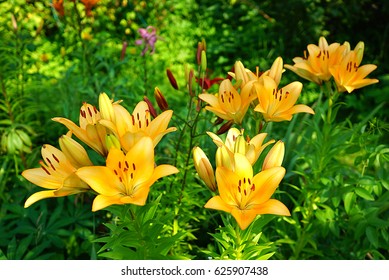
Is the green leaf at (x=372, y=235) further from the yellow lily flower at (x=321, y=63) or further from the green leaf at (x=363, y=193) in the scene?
the yellow lily flower at (x=321, y=63)

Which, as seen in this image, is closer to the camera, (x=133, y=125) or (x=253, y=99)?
(x=133, y=125)

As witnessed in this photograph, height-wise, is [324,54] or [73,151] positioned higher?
[324,54]

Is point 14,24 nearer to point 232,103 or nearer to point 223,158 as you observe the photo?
point 232,103

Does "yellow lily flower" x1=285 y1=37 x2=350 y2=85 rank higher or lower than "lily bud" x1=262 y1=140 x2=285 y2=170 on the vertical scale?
higher

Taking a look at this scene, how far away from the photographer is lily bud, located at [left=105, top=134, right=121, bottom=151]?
0.85 metres

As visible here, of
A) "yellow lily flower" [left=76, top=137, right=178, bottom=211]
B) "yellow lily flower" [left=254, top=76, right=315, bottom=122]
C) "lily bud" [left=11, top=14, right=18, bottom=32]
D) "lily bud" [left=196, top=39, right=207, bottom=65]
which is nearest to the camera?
"yellow lily flower" [left=76, top=137, right=178, bottom=211]

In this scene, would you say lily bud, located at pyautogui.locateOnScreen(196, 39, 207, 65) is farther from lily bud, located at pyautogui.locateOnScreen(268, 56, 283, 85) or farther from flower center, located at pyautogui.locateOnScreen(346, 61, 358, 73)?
flower center, located at pyautogui.locateOnScreen(346, 61, 358, 73)

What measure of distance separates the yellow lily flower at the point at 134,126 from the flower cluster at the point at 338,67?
483 millimetres

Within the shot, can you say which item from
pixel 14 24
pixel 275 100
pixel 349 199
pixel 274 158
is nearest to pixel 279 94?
pixel 275 100

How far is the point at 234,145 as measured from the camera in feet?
3.06

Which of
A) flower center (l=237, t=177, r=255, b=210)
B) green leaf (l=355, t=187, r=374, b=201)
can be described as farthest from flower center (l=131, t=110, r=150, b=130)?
green leaf (l=355, t=187, r=374, b=201)

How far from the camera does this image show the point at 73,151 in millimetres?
884

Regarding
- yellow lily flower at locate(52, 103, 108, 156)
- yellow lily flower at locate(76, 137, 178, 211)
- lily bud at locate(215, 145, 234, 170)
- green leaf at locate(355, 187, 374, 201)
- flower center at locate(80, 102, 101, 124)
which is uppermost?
green leaf at locate(355, 187, 374, 201)

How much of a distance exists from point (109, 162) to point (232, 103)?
0.36 meters
